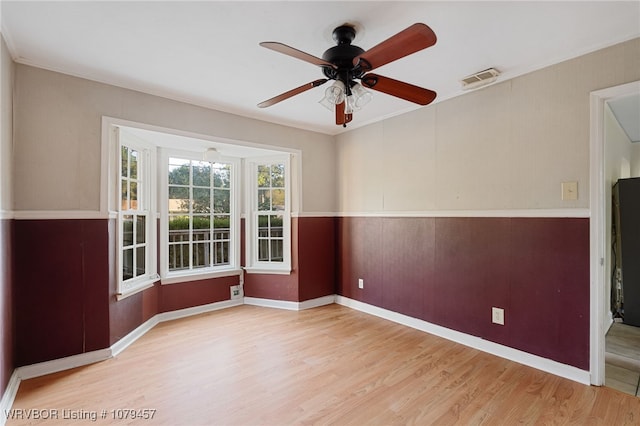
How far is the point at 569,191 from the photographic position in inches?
92.9

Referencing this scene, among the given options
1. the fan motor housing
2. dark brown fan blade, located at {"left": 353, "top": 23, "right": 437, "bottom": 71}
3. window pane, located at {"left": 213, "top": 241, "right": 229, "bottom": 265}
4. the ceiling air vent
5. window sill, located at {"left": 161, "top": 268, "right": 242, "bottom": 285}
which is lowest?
window sill, located at {"left": 161, "top": 268, "right": 242, "bottom": 285}

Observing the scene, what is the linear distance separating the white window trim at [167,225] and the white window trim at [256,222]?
14 centimetres

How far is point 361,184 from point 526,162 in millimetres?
1924

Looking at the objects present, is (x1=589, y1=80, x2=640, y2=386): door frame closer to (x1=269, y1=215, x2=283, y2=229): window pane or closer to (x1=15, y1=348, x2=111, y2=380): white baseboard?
(x1=269, y1=215, x2=283, y2=229): window pane

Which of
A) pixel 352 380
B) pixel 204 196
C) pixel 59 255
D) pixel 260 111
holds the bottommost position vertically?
pixel 352 380

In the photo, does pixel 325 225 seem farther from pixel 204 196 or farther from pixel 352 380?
pixel 352 380

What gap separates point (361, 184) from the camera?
410cm

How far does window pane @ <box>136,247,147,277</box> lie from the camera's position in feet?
11.0

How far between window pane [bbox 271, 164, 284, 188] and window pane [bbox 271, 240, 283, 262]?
79 cm

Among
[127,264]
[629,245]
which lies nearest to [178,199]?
[127,264]

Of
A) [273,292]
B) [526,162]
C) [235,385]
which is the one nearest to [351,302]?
[273,292]

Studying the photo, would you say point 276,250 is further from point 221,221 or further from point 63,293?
point 63,293

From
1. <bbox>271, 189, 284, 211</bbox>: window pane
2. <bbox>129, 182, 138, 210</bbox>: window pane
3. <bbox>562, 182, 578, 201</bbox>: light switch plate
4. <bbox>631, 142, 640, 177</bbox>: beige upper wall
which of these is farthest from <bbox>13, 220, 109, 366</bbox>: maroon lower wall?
<bbox>631, 142, 640, 177</bbox>: beige upper wall

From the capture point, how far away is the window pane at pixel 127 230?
9.98ft
